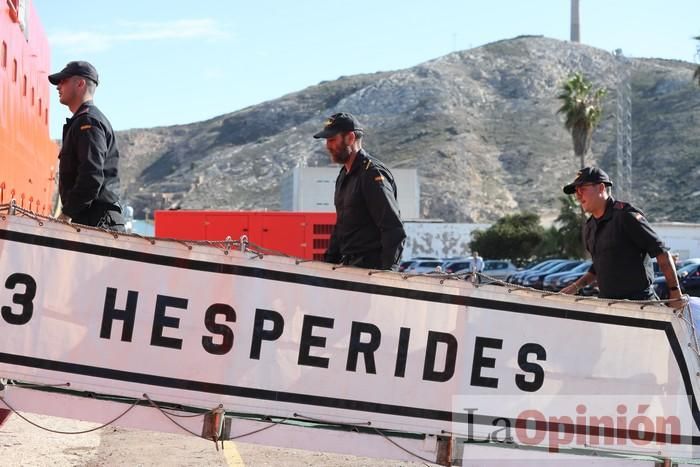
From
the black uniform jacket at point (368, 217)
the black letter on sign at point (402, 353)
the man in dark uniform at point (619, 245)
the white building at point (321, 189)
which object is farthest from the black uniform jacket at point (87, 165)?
the white building at point (321, 189)

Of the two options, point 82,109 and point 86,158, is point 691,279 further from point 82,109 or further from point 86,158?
point 86,158

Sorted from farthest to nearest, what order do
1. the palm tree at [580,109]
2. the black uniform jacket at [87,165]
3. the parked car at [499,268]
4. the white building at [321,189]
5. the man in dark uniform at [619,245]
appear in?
the white building at [321,189]
the palm tree at [580,109]
the parked car at [499,268]
the man in dark uniform at [619,245]
the black uniform jacket at [87,165]

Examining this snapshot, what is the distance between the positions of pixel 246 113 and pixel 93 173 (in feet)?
611

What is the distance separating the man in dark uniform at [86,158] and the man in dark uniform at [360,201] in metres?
1.27

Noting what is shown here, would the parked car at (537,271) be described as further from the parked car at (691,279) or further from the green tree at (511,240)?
the green tree at (511,240)

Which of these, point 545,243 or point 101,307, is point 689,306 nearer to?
point 101,307

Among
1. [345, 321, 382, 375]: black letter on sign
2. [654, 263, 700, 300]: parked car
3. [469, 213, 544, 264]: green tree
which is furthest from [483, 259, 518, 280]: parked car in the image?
[345, 321, 382, 375]: black letter on sign

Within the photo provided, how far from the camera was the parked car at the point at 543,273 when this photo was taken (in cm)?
4013

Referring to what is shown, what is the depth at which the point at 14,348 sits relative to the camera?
187 inches

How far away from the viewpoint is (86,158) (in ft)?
18.6

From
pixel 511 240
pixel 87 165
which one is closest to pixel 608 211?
pixel 87 165

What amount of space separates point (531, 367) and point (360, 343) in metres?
0.90

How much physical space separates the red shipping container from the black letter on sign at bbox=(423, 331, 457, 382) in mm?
13359

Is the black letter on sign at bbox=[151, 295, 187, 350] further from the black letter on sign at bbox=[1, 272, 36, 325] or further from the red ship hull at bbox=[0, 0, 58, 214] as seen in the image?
the red ship hull at bbox=[0, 0, 58, 214]
